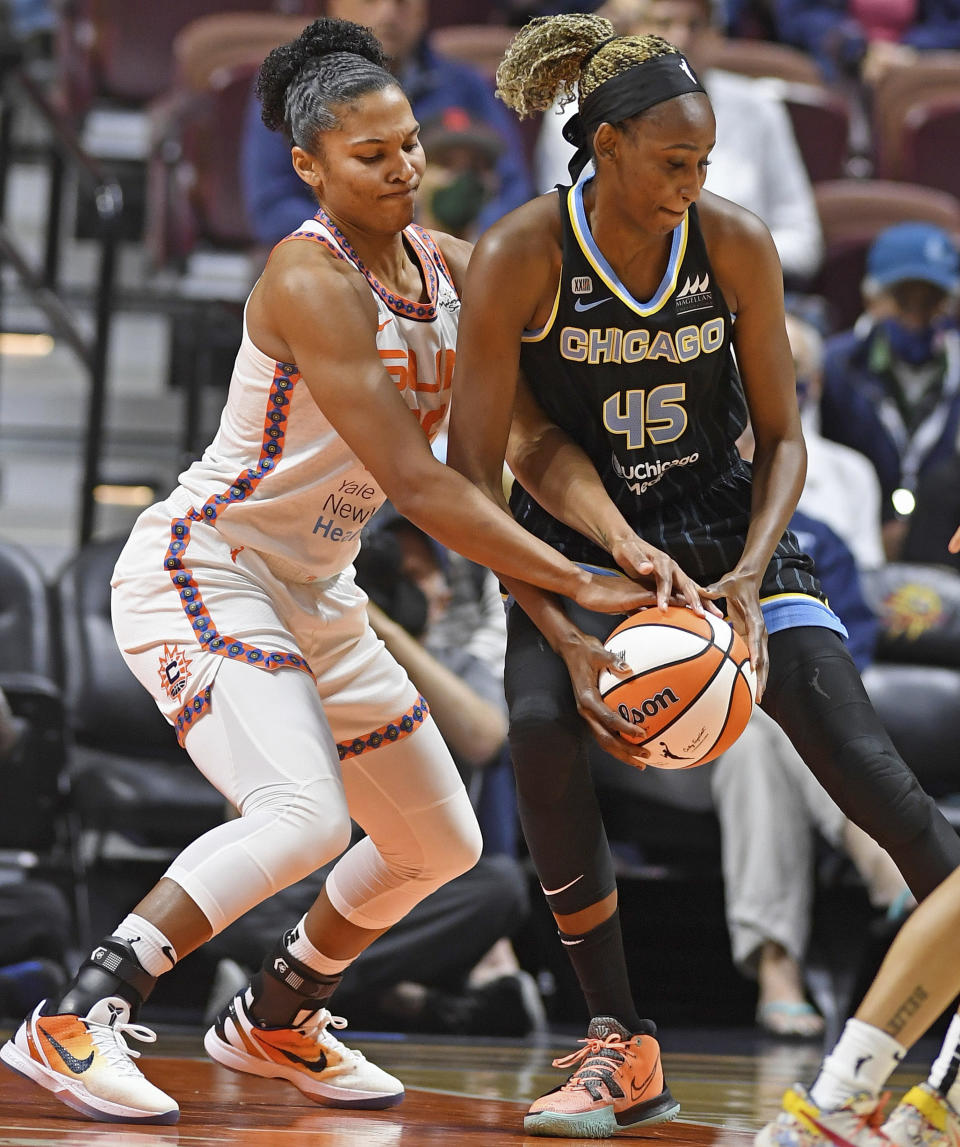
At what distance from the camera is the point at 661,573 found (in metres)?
2.76

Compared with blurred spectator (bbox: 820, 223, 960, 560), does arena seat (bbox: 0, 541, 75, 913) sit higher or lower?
lower

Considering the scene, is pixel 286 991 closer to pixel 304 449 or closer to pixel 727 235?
pixel 304 449

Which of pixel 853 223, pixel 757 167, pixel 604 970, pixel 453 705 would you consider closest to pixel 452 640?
pixel 453 705

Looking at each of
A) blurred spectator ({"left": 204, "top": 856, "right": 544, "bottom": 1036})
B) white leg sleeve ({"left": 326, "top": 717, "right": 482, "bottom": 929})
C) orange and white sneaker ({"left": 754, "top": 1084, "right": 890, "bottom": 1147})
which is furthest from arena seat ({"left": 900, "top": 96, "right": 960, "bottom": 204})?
orange and white sneaker ({"left": 754, "top": 1084, "right": 890, "bottom": 1147})

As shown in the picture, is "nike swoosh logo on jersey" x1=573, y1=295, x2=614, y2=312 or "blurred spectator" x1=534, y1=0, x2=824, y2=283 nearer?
"nike swoosh logo on jersey" x1=573, y1=295, x2=614, y2=312

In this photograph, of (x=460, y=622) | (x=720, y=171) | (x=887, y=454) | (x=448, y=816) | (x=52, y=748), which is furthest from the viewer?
(x=720, y=171)

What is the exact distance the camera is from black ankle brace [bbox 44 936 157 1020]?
2844 mm

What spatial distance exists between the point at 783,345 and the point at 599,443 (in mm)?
358

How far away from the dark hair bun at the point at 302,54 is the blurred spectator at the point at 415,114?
2.46 m

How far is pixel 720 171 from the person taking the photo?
22.6 feet

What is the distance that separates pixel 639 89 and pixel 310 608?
3.44 feet

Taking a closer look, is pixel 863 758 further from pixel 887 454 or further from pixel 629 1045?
pixel 887 454

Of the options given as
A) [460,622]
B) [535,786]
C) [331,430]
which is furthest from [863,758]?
[460,622]

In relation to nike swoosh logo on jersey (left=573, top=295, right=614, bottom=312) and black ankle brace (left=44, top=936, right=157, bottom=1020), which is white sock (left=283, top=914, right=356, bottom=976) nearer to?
black ankle brace (left=44, top=936, right=157, bottom=1020)
